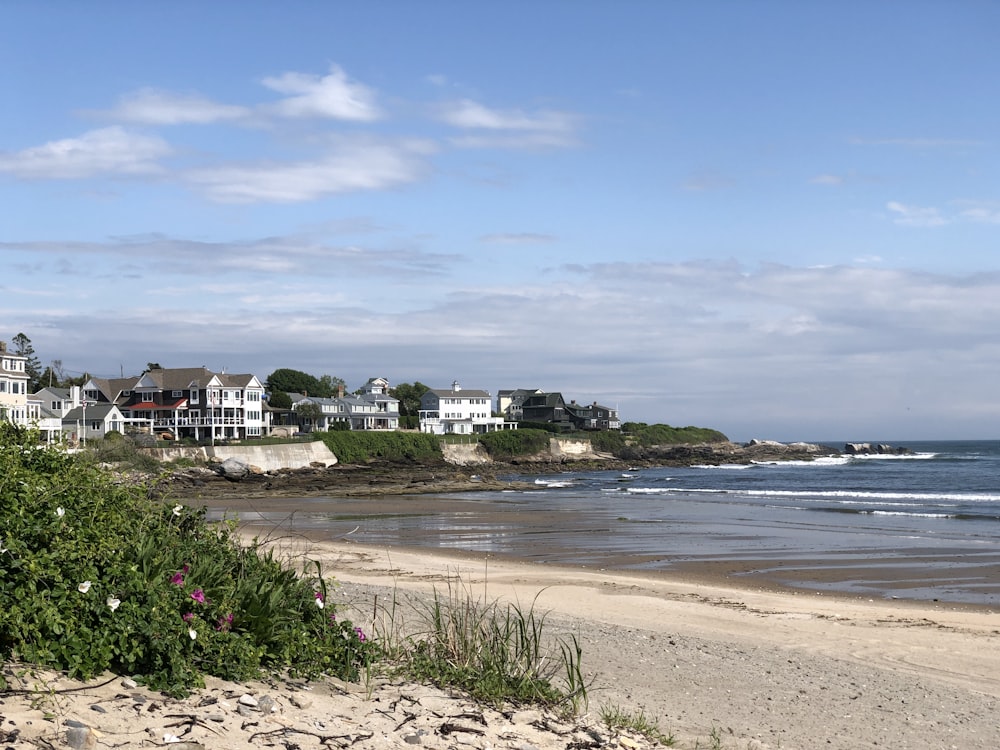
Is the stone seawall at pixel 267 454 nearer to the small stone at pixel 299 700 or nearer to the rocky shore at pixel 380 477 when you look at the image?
the rocky shore at pixel 380 477

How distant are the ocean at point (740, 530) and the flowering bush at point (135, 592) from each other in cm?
184

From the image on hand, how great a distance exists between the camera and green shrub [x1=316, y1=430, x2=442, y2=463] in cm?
8131

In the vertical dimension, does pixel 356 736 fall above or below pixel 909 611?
above

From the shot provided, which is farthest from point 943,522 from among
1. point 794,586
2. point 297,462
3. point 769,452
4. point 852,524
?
point 769,452

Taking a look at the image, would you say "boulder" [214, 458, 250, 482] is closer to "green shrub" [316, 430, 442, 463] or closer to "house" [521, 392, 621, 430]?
"green shrub" [316, 430, 442, 463]

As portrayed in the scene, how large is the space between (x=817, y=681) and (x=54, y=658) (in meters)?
6.76

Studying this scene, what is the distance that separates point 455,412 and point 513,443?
24517mm

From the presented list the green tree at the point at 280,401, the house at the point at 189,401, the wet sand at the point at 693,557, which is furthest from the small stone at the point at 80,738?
the green tree at the point at 280,401

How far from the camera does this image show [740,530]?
3102cm

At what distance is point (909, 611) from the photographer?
1536 cm

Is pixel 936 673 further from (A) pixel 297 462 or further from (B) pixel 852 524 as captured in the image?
(A) pixel 297 462

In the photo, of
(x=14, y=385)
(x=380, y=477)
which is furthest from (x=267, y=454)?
(x=14, y=385)

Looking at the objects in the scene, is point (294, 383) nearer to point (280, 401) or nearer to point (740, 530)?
point (280, 401)

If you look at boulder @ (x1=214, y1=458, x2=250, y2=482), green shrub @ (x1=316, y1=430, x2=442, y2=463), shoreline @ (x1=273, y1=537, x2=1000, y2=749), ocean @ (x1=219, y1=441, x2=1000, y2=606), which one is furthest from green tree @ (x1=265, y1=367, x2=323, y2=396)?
shoreline @ (x1=273, y1=537, x2=1000, y2=749)
